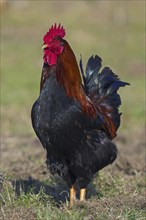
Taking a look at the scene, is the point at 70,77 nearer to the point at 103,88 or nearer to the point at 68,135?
the point at 68,135

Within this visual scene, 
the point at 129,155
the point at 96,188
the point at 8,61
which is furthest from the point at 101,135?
the point at 8,61

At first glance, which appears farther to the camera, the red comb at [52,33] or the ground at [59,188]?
the red comb at [52,33]

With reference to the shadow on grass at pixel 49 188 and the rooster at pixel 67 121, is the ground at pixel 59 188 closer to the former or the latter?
the shadow on grass at pixel 49 188

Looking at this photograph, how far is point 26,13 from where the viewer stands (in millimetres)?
41250

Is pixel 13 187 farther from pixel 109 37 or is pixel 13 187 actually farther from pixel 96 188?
pixel 109 37

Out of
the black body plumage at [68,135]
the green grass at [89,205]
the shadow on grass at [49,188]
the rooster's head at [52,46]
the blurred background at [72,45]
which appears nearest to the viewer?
the green grass at [89,205]

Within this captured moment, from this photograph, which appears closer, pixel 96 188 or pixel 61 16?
pixel 96 188

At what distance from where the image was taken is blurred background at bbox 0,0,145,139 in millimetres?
14436

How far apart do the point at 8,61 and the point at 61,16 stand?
42.9ft

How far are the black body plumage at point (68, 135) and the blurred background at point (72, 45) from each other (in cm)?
543

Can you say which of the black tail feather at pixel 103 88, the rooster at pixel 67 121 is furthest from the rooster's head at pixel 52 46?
the black tail feather at pixel 103 88

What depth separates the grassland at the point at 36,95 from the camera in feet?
19.6

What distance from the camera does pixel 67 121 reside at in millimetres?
5906

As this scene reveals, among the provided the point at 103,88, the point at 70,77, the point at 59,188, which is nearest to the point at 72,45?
the point at 59,188
